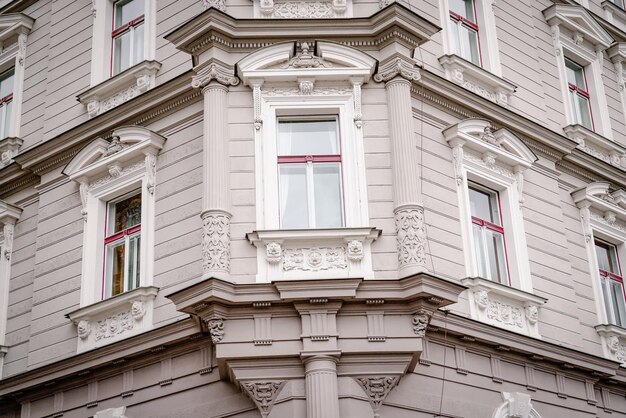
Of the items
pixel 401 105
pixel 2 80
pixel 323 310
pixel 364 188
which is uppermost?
pixel 2 80

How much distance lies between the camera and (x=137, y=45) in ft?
53.7

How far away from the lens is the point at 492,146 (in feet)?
50.5

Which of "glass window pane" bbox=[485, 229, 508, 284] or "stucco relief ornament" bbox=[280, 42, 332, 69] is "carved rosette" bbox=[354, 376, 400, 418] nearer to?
"glass window pane" bbox=[485, 229, 508, 284]

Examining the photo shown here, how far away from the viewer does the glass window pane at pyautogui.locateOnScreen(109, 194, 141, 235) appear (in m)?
15.2

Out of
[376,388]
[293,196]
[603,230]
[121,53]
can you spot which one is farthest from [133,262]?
[603,230]

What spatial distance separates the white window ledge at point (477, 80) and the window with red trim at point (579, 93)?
2708 mm

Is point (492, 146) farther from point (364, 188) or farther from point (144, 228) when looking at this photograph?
point (144, 228)

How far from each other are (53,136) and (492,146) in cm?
737

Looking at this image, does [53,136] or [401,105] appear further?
[53,136]

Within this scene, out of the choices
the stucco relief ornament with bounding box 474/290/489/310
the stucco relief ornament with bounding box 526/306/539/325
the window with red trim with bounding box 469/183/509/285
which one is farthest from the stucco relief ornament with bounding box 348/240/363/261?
the stucco relief ornament with bounding box 526/306/539/325

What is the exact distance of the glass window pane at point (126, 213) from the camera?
1518cm

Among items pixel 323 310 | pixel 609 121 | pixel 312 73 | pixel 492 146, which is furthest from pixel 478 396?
pixel 609 121

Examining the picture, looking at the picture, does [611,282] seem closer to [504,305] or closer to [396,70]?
[504,305]

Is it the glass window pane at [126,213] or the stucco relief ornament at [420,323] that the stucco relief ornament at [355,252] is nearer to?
the stucco relief ornament at [420,323]
